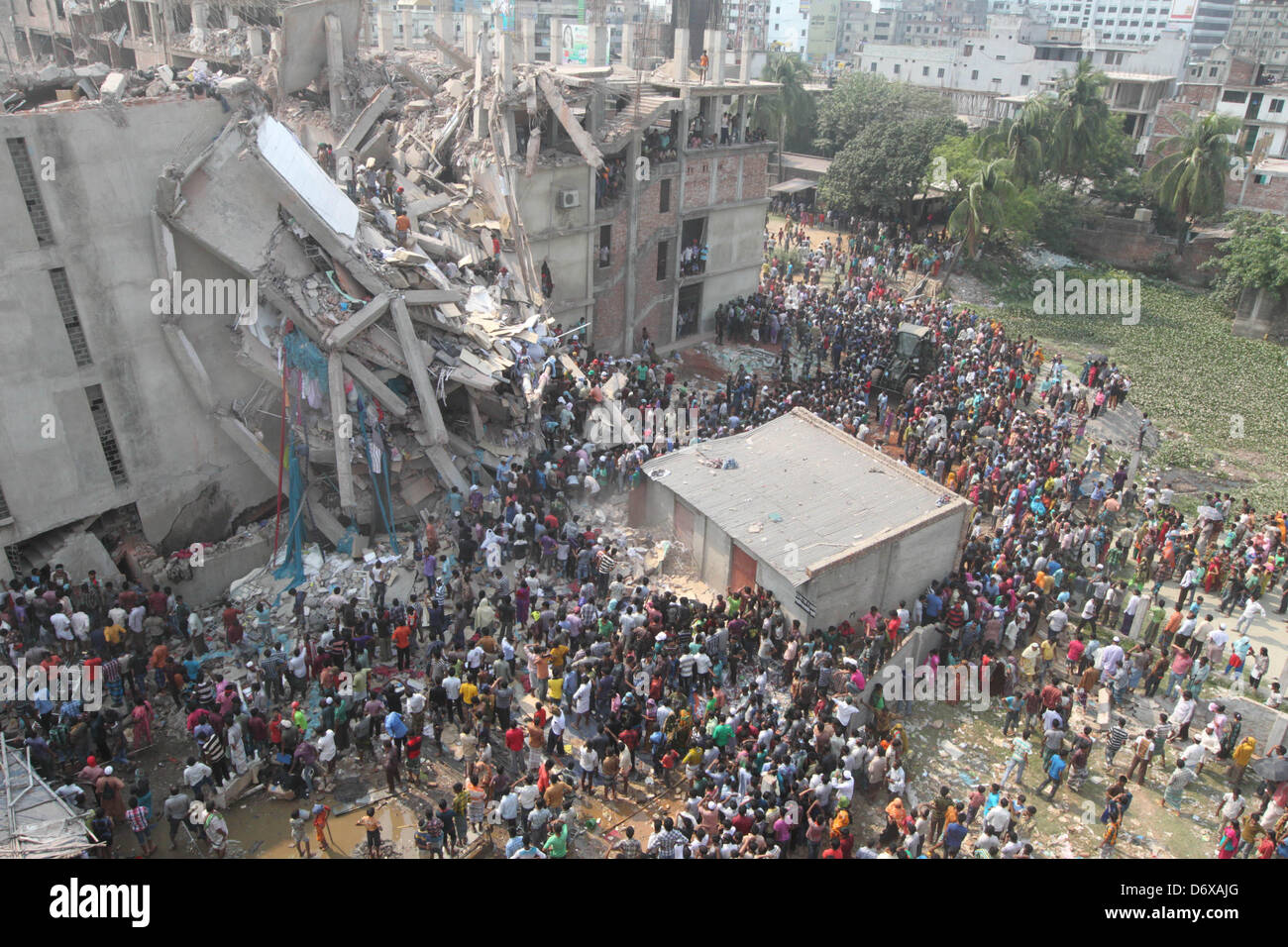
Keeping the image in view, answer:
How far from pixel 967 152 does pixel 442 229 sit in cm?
2823

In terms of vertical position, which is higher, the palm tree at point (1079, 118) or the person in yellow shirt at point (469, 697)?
the palm tree at point (1079, 118)

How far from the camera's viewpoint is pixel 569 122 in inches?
977

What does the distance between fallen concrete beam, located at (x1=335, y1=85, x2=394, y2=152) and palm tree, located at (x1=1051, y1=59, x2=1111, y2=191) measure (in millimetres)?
30009

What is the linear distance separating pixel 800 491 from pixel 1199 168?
3329cm

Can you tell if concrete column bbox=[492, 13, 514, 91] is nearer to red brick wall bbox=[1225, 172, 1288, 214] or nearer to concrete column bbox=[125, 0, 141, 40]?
concrete column bbox=[125, 0, 141, 40]

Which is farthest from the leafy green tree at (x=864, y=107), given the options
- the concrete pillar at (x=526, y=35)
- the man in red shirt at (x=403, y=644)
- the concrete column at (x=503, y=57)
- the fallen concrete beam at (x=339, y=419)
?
the man in red shirt at (x=403, y=644)

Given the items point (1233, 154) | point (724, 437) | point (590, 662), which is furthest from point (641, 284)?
point (1233, 154)

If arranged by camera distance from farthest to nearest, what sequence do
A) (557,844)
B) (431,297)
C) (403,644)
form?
(431,297) → (403,644) → (557,844)

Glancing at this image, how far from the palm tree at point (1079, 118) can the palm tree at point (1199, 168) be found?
313 centimetres

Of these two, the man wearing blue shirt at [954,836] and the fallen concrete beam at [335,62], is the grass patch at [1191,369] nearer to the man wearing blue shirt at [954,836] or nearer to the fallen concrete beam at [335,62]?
the man wearing blue shirt at [954,836]

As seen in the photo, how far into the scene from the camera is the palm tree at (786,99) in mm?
54188

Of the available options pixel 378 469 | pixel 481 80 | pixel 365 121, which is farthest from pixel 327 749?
pixel 365 121

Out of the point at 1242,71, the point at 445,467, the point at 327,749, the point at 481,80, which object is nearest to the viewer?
the point at 327,749

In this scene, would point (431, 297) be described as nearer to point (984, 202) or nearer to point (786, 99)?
point (984, 202)
